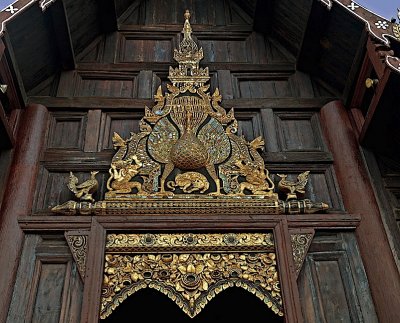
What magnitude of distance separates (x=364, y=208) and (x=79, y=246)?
8.69 feet

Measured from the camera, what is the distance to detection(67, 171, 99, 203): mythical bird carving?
16.2ft

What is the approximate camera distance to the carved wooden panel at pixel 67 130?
559 cm

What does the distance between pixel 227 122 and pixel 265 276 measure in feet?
6.05

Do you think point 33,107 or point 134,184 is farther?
point 33,107

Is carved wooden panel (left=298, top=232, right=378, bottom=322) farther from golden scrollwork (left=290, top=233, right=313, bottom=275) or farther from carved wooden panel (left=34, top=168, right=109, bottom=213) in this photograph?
carved wooden panel (left=34, top=168, right=109, bottom=213)

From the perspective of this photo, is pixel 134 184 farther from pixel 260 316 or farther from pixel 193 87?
pixel 260 316

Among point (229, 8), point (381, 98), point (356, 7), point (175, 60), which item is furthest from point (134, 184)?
point (229, 8)

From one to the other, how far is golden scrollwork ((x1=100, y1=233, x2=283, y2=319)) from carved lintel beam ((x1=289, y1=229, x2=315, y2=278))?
192 mm

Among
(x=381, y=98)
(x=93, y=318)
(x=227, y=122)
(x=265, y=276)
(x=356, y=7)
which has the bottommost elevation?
(x=93, y=318)

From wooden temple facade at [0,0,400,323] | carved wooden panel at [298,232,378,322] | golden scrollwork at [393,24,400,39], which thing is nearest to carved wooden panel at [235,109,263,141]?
wooden temple facade at [0,0,400,323]

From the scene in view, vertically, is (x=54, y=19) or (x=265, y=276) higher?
(x=54, y=19)

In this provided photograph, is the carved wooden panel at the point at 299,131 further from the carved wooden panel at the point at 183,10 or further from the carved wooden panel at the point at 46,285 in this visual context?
the carved wooden panel at the point at 46,285

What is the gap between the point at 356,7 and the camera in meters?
5.19

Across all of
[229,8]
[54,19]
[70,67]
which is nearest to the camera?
[54,19]
